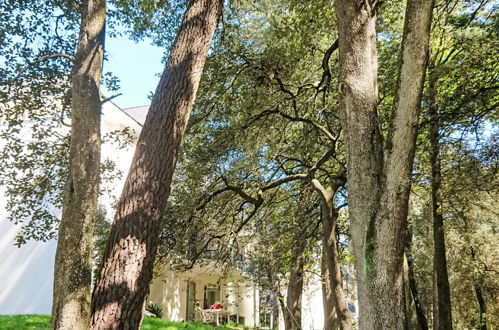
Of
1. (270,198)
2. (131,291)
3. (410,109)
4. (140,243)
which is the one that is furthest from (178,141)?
(270,198)

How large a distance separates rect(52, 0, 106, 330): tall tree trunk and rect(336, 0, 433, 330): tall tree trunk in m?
2.75

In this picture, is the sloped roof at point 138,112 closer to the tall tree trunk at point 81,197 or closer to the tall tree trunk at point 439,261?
the tall tree trunk at point 439,261

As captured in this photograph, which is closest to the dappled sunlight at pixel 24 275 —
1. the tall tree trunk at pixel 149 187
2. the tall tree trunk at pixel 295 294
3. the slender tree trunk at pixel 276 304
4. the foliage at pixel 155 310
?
the foliage at pixel 155 310

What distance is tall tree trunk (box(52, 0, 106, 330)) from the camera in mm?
3885

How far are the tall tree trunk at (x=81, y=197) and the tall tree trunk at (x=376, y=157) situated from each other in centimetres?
275

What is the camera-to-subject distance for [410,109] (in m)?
3.92

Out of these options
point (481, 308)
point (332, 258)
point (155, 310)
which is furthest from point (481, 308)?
point (155, 310)

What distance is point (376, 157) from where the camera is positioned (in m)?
4.01

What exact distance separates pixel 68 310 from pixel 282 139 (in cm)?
779

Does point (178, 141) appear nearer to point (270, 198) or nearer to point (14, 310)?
point (270, 198)

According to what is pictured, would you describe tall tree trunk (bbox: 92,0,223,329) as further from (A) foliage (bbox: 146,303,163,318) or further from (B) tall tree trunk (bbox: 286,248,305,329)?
(A) foliage (bbox: 146,303,163,318)

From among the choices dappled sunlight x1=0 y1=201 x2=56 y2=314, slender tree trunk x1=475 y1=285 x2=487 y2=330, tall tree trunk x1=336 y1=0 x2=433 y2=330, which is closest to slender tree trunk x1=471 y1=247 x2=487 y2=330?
slender tree trunk x1=475 y1=285 x2=487 y2=330

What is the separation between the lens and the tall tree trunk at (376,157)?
11.9 feet

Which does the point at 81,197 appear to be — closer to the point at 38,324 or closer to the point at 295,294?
the point at 38,324
